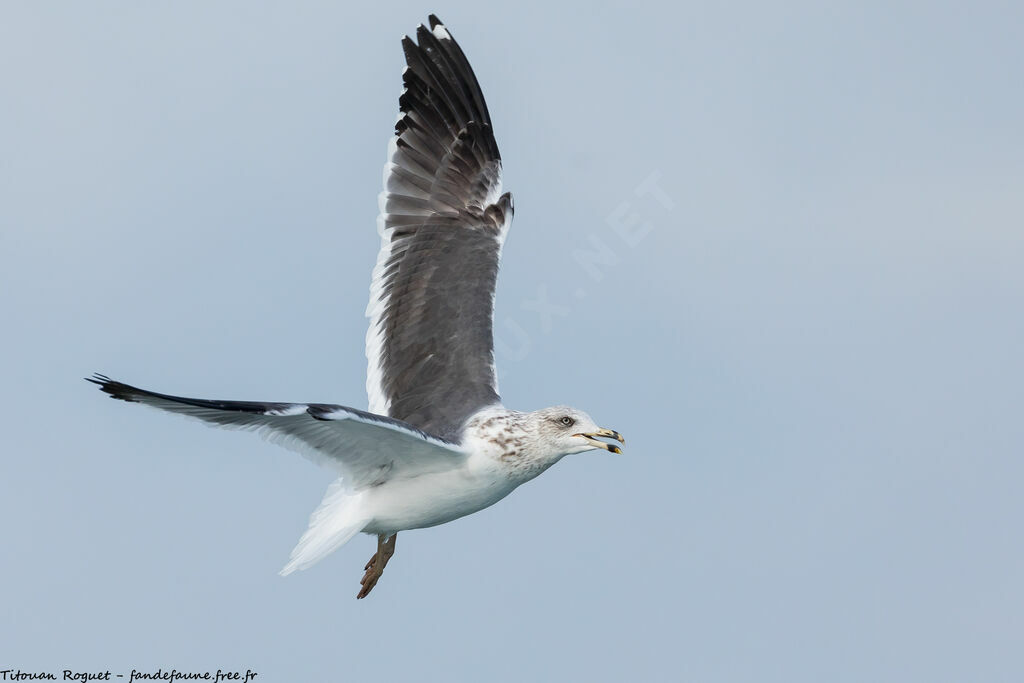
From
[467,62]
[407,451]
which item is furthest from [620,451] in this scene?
[467,62]

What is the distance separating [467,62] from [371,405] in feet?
14.0

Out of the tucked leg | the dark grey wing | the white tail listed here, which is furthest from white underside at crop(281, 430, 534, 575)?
Answer: the tucked leg

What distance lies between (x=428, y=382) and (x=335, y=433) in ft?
8.52

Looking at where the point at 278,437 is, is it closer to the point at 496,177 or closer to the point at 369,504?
the point at 369,504

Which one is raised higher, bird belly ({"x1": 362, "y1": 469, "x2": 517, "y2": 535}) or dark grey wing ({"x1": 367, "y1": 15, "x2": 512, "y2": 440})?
dark grey wing ({"x1": 367, "y1": 15, "x2": 512, "y2": 440})

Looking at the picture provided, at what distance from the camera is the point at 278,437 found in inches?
445

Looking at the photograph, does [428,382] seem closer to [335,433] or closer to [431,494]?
[431,494]

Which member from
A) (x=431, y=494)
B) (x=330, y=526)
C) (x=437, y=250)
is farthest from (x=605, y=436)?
(x=437, y=250)

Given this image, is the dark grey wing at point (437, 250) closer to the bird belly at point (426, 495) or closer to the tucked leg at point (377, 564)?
the bird belly at point (426, 495)

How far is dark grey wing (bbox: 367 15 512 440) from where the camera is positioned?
14094 mm

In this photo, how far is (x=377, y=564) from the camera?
1354 centimetres

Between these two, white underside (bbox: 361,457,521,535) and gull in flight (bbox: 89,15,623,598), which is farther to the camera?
white underside (bbox: 361,457,521,535)

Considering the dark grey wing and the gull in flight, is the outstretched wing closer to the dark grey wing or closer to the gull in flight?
the gull in flight

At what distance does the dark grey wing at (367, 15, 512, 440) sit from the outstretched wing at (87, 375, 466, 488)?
670mm
